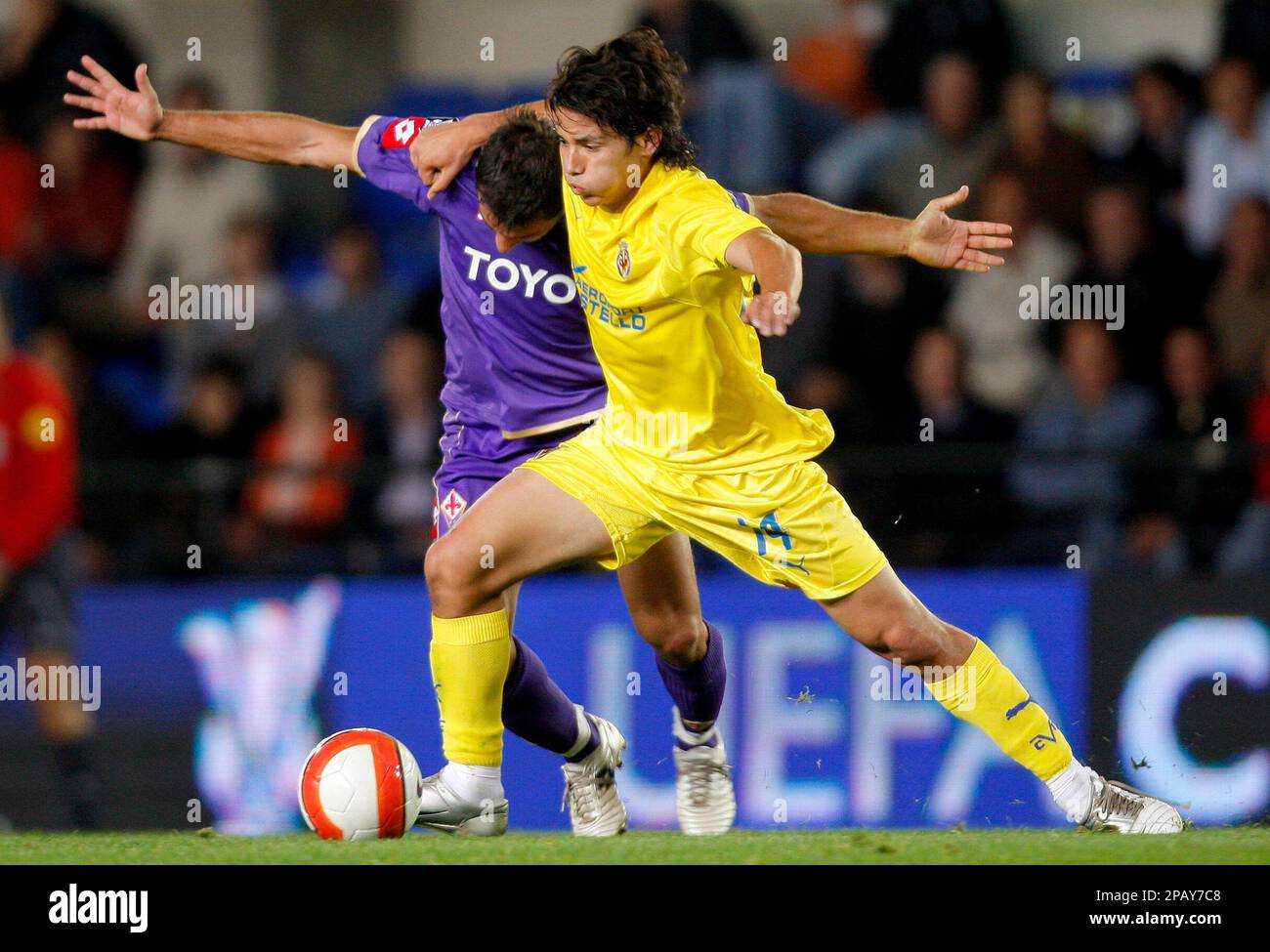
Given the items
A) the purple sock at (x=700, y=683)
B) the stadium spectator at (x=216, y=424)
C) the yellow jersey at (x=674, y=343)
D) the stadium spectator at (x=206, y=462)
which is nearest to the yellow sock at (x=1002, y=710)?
the yellow jersey at (x=674, y=343)

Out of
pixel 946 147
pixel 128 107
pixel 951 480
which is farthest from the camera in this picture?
pixel 946 147

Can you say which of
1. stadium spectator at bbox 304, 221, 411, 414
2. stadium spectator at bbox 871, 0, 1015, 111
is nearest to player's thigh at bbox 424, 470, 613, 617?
stadium spectator at bbox 304, 221, 411, 414

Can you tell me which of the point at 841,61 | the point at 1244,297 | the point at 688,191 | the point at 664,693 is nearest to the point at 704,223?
the point at 688,191

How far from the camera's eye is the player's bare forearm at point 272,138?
5.86 m

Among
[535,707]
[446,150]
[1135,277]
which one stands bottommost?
[535,707]

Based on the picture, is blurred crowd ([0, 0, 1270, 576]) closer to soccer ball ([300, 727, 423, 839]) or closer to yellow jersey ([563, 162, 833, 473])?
yellow jersey ([563, 162, 833, 473])

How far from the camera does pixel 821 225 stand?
5309 mm

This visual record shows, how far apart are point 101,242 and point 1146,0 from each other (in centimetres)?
624

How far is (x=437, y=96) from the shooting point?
11.8m

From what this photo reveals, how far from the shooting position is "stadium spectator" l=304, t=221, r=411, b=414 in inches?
403

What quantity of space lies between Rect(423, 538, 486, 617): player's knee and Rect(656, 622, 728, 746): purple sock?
838 mm

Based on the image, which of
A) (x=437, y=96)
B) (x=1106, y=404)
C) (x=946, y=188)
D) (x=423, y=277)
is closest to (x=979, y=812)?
(x=1106, y=404)

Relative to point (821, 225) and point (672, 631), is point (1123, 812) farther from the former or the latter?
point (821, 225)

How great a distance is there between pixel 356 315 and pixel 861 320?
268 centimetres
